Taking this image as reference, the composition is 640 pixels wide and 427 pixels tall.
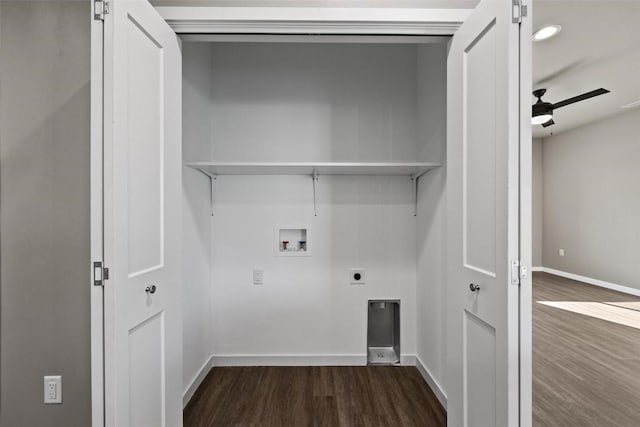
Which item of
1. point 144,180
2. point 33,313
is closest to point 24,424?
point 33,313

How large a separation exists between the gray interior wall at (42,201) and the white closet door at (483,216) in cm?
169

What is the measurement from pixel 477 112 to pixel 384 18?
0.64 meters

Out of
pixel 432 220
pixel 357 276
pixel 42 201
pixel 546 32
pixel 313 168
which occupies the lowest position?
pixel 357 276

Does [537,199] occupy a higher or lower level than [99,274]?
higher

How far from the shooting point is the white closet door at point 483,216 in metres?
1.08

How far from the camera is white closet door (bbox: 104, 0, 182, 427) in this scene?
1067 millimetres

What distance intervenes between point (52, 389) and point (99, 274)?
904 millimetres

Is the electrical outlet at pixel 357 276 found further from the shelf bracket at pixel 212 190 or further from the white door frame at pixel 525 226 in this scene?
the white door frame at pixel 525 226

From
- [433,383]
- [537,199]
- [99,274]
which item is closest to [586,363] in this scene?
[433,383]

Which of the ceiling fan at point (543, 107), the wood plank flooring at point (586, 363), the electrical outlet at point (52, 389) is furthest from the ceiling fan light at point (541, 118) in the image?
the electrical outlet at point (52, 389)

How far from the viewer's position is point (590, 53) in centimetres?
293

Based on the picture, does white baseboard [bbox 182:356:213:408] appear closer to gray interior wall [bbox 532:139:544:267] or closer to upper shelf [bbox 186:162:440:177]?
upper shelf [bbox 186:162:440:177]

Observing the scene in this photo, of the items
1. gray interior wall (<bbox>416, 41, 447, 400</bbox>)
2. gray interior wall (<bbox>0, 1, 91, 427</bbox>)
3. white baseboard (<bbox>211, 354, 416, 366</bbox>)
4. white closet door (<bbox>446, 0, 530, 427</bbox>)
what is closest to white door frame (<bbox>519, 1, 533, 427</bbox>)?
white closet door (<bbox>446, 0, 530, 427</bbox>)

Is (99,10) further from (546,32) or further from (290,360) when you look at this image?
(546,32)
